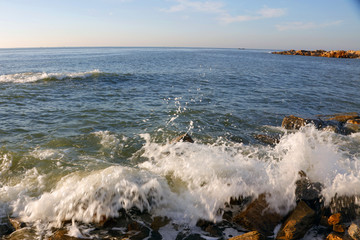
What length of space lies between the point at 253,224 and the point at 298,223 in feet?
2.78

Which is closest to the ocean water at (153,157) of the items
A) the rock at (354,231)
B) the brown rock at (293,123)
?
the brown rock at (293,123)

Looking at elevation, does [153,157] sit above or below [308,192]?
below

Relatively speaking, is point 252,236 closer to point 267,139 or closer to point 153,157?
point 153,157

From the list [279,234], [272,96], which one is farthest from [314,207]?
[272,96]

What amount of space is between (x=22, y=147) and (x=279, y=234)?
27.8ft

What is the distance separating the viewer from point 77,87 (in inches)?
711

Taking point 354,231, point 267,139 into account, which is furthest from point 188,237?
point 267,139

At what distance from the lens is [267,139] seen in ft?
29.0

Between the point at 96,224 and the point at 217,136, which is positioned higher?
the point at 217,136

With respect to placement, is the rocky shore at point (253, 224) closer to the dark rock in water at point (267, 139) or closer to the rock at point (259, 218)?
the rock at point (259, 218)

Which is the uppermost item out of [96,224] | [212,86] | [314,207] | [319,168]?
[212,86]

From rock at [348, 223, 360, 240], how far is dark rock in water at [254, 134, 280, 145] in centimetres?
468

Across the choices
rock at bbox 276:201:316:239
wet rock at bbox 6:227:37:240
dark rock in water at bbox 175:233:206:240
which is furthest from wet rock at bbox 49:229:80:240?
rock at bbox 276:201:316:239

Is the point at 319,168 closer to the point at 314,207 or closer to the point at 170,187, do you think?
the point at 314,207
